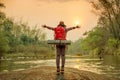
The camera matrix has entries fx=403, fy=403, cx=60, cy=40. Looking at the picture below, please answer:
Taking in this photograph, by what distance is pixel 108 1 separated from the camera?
278ft

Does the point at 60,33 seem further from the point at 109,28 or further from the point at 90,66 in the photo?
the point at 109,28

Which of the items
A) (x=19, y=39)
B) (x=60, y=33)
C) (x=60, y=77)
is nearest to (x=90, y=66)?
(x=60, y=33)

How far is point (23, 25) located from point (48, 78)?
151 m

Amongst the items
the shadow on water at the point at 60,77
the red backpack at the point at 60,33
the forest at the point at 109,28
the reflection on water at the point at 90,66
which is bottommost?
the shadow on water at the point at 60,77

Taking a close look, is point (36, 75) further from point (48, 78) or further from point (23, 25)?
point (23, 25)

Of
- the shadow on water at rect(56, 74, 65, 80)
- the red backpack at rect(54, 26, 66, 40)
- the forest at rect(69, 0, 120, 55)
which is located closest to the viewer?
the shadow on water at rect(56, 74, 65, 80)

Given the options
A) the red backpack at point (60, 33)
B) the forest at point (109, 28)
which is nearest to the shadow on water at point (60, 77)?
the red backpack at point (60, 33)

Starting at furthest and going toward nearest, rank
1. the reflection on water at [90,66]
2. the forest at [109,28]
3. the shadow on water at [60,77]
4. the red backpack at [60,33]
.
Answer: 1. the forest at [109,28]
2. the reflection on water at [90,66]
3. the red backpack at [60,33]
4. the shadow on water at [60,77]

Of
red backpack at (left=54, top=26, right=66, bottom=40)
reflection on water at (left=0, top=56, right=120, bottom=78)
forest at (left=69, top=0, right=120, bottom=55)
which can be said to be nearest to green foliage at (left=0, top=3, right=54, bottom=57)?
forest at (left=69, top=0, right=120, bottom=55)

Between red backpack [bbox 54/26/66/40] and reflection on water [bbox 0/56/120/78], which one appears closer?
red backpack [bbox 54/26/66/40]

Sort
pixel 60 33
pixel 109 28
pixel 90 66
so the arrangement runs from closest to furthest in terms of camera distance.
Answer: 1. pixel 60 33
2. pixel 90 66
3. pixel 109 28

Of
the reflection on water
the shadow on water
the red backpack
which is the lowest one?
the shadow on water

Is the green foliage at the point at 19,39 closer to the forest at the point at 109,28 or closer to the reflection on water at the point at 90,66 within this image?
the forest at the point at 109,28

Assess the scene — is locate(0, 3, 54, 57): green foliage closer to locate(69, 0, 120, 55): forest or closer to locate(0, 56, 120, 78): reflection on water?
locate(69, 0, 120, 55): forest
